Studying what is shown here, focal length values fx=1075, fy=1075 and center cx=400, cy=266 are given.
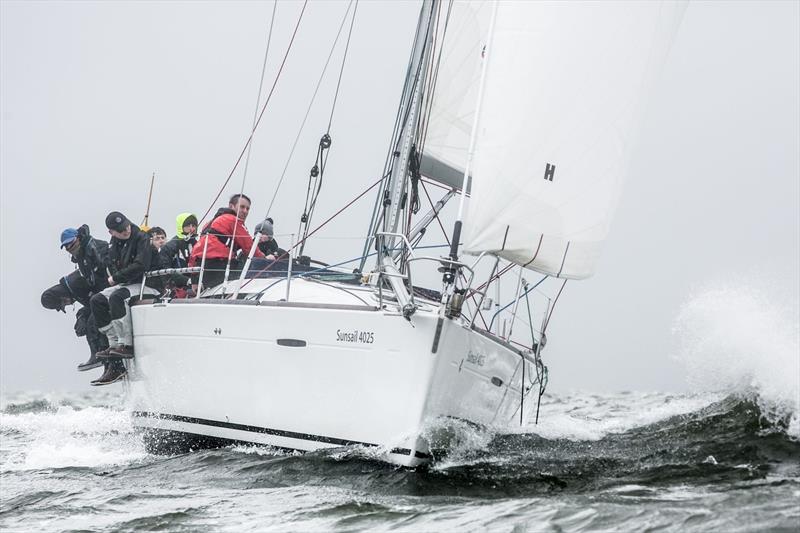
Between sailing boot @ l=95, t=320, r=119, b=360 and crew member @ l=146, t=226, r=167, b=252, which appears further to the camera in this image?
crew member @ l=146, t=226, r=167, b=252

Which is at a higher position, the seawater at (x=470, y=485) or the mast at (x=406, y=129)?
the mast at (x=406, y=129)

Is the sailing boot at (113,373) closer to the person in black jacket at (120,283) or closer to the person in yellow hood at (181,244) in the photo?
the person in black jacket at (120,283)

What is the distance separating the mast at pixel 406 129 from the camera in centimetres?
953

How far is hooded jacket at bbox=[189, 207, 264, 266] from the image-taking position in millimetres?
10195

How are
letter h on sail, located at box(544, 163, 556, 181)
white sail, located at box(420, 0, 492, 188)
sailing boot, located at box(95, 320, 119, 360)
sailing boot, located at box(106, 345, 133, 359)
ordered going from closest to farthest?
letter h on sail, located at box(544, 163, 556, 181) → sailing boot, located at box(106, 345, 133, 359) → sailing boot, located at box(95, 320, 119, 360) → white sail, located at box(420, 0, 492, 188)

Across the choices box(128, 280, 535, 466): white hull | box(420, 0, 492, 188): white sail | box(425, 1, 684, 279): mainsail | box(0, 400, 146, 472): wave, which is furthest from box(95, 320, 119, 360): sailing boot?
box(425, 1, 684, 279): mainsail

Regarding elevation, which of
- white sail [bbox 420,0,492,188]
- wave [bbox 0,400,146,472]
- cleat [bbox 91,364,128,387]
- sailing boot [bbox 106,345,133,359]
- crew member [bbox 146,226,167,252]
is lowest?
wave [bbox 0,400,146,472]

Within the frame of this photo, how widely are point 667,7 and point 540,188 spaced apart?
77.1 inches

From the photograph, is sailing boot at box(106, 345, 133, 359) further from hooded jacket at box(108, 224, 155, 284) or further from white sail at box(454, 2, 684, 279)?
white sail at box(454, 2, 684, 279)

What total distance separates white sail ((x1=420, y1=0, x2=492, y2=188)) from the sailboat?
1.08 metres

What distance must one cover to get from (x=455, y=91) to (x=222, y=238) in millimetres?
2764

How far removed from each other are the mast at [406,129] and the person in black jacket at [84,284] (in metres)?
3.21

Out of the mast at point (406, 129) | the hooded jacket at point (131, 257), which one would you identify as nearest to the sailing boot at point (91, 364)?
the hooded jacket at point (131, 257)

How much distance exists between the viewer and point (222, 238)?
10328 millimetres
